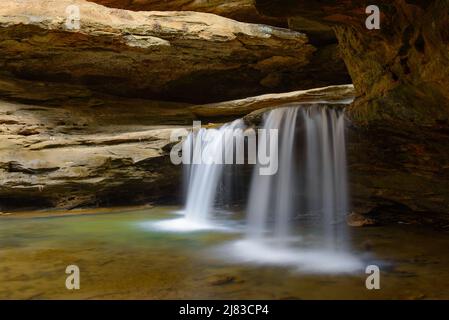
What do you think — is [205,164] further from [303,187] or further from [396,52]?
[396,52]

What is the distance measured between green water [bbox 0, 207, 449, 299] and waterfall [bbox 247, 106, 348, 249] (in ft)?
2.52

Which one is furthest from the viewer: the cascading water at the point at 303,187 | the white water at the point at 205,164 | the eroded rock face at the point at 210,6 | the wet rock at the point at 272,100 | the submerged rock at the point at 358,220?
the eroded rock face at the point at 210,6

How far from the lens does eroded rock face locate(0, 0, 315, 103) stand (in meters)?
8.94

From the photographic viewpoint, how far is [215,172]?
877cm

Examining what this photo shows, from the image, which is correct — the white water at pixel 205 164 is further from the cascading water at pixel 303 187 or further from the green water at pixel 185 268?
the green water at pixel 185 268

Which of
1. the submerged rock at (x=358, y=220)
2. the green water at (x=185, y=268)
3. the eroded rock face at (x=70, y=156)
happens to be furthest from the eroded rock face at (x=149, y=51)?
the submerged rock at (x=358, y=220)

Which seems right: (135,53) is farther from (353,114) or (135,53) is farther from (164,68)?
(353,114)

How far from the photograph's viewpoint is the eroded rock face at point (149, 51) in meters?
8.94

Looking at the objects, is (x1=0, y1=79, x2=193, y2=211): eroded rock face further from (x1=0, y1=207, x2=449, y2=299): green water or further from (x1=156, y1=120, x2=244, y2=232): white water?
(x1=0, y1=207, x2=449, y2=299): green water

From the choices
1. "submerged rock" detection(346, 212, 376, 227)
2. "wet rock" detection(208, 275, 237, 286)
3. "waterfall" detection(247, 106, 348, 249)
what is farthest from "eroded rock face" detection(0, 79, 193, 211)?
"wet rock" detection(208, 275, 237, 286)

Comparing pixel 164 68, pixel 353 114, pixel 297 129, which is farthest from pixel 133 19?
pixel 353 114

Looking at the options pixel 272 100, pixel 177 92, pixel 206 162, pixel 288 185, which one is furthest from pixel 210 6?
pixel 288 185

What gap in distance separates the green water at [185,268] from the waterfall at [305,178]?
2.52 ft

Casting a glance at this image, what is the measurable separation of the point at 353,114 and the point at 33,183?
22.1 ft
